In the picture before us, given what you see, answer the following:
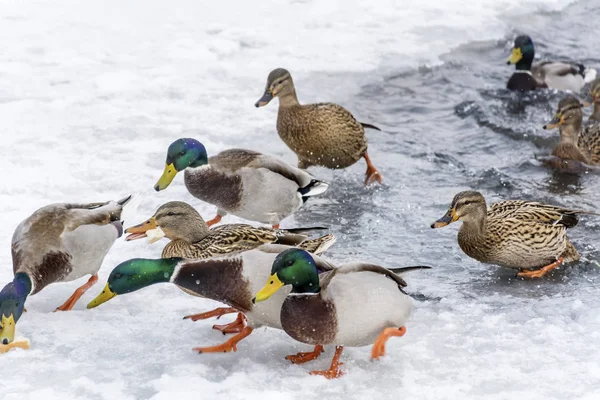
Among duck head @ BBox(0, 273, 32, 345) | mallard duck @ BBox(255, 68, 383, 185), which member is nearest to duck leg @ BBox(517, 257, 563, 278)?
mallard duck @ BBox(255, 68, 383, 185)

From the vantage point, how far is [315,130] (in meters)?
6.77

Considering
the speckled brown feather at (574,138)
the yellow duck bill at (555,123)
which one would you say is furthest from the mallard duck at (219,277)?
the yellow duck bill at (555,123)

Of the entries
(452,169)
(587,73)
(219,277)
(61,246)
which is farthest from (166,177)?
(587,73)

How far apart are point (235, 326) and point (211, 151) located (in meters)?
2.63

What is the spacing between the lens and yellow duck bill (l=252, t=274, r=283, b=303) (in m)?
3.88

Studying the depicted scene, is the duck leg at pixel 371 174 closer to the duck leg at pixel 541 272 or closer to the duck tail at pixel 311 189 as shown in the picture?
the duck tail at pixel 311 189

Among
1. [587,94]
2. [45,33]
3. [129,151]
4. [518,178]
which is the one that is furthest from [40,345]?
[587,94]

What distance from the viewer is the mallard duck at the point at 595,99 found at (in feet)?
28.4

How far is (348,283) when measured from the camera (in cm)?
402

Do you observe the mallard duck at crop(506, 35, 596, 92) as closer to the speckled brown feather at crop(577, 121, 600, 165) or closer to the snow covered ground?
the snow covered ground

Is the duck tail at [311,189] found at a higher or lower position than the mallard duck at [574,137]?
higher

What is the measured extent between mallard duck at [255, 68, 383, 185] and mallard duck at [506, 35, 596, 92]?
9.82 feet

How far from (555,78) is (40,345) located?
6670mm

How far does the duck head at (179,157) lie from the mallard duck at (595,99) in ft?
15.2
